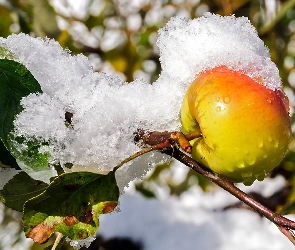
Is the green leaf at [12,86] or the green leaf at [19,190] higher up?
the green leaf at [12,86]

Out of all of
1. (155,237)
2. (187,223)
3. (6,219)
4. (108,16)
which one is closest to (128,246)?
(155,237)

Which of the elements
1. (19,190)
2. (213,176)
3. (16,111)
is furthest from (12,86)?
(213,176)

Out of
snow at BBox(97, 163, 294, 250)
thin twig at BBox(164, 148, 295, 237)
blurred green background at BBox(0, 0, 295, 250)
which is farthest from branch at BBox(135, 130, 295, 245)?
blurred green background at BBox(0, 0, 295, 250)

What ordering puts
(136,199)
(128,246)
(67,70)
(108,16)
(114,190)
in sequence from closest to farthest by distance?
(114,190)
(67,70)
(128,246)
(136,199)
(108,16)

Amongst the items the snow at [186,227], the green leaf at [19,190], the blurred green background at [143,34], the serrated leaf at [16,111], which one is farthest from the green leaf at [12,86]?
the blurred green background at [143,34]

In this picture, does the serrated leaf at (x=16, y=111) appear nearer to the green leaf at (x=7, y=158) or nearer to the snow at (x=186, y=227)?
the green leaf at (x=7, y=158)

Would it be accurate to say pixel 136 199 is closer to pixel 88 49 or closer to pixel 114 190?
pixel 88 49
